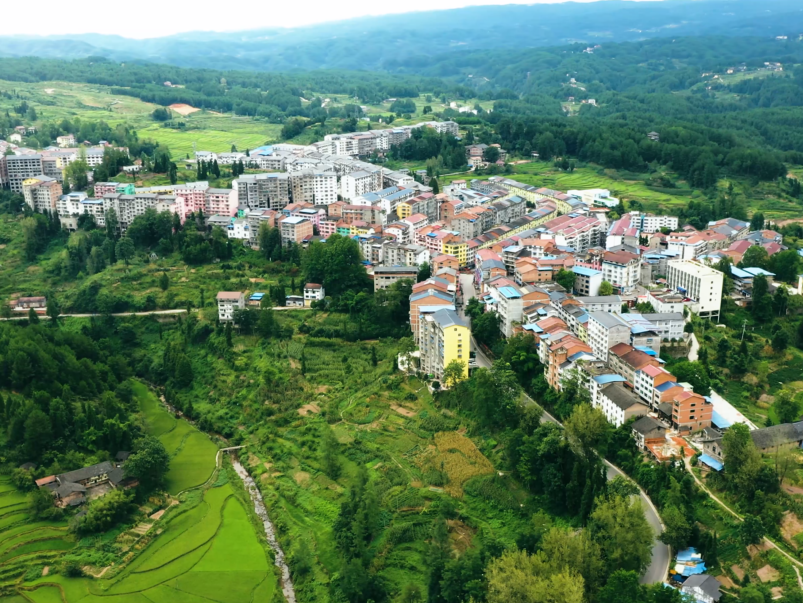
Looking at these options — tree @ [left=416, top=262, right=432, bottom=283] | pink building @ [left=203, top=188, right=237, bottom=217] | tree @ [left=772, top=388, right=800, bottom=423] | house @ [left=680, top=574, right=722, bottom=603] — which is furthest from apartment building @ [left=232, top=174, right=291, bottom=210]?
house @ [left=680, top=574, right=722, bottom=603]

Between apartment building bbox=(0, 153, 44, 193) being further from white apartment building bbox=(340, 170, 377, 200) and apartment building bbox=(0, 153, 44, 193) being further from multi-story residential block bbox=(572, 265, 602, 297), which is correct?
multi-story residential block bbox=(572, 265, 602, 297)

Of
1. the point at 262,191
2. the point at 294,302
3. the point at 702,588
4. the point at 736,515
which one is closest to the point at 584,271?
the point at 294,302

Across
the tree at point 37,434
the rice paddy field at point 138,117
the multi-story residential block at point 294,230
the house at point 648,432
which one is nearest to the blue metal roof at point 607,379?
the house at point 648,432

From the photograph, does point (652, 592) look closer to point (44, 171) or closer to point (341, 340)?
point (341, 340)

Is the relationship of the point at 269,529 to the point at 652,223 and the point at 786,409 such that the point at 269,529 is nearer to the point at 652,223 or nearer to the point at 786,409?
the point at 786,409

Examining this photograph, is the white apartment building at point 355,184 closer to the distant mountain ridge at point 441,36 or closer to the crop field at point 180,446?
the crop field at point 180,446
